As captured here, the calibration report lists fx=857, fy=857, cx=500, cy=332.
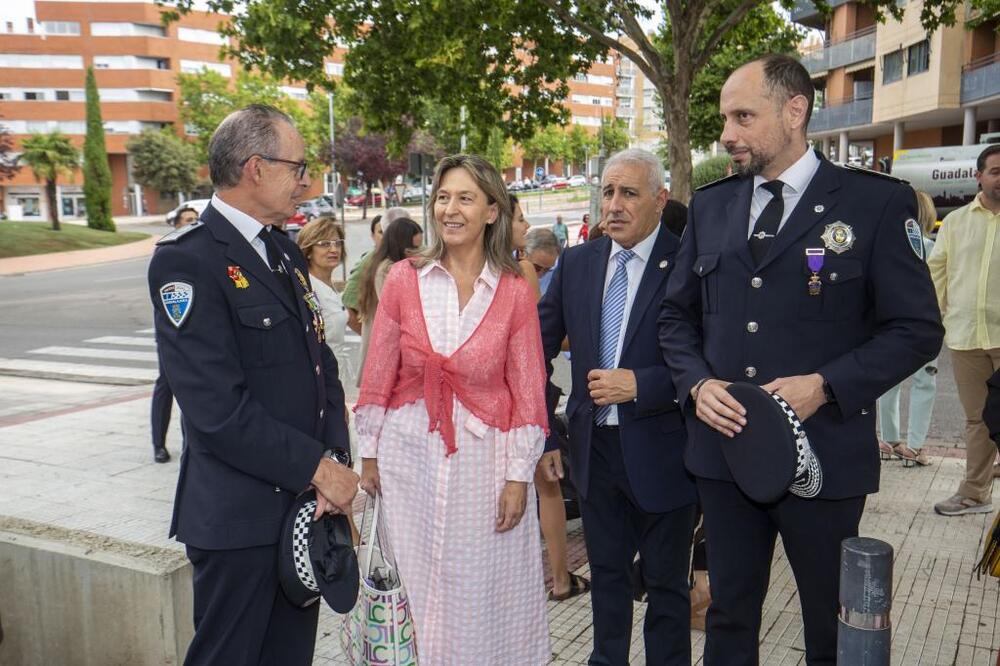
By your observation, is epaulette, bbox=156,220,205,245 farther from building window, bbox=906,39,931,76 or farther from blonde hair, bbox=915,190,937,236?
building window, bbox=906,39,931,76

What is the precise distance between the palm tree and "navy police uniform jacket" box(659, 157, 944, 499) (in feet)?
150

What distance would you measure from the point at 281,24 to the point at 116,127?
199 ft

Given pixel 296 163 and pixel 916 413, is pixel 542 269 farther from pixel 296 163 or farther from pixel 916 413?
pixel 296 163

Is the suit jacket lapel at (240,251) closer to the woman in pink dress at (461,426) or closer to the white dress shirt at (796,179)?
the woman in pink dress at (461,426)

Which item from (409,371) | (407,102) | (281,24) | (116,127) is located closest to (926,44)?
(407,102)

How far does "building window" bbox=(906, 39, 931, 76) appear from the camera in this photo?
104 feet

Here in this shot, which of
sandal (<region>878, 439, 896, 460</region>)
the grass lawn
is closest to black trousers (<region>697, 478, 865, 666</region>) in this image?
sandal (<region>878, 439, 896, 460</region>)

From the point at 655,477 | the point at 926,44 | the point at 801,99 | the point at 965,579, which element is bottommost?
the point at 965,579

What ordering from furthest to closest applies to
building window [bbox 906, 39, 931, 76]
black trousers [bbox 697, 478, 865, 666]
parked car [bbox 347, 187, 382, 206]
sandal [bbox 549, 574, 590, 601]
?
parked car [bbox 347, 187, 382, 206] < building window [bbox 906, 39, 931, 76] < sandal [bbox 549, 574, 590, 601] < black trousers [bbox 697, 478, 865, 666]

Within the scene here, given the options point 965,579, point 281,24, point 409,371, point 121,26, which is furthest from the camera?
point 121,26

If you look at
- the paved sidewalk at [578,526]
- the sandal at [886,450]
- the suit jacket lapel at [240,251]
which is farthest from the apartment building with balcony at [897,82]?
the suit jacket lapel at [240,251]

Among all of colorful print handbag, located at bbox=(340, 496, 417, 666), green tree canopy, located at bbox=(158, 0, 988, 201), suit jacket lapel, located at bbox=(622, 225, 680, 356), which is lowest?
colorful print handbag, located at bbox=(340, 496, 417, 666)

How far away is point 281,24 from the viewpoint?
11.7m

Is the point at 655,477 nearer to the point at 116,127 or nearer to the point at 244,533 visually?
the point at 244,533
